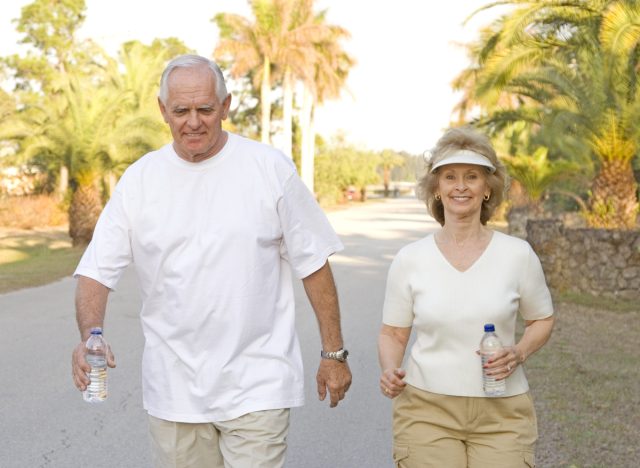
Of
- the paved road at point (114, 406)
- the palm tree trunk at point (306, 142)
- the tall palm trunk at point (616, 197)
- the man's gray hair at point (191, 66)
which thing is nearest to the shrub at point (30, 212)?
the palm tree trunk at point (306, 142)

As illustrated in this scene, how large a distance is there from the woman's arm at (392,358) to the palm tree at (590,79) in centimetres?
1285

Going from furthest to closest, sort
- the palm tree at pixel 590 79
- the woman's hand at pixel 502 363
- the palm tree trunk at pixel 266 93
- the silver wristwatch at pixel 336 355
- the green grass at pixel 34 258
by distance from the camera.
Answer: the palm tree trunk at pixel 266 93, the green grass at pixel 34 258, the palm tree at pixel 590 79, the silver wristwatch at pixel 336 355, the woman's hand at pixel 502 363

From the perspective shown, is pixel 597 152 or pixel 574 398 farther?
pixel 597 152

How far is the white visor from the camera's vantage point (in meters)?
3.70

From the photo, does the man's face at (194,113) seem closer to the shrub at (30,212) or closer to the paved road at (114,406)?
the paved road at (114,406)

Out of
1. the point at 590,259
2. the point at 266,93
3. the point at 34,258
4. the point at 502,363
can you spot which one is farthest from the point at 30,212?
the point at 502,363

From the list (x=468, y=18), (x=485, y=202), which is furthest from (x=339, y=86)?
(x=485, y=202)

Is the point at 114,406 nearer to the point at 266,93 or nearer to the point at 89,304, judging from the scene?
the point at 89,304

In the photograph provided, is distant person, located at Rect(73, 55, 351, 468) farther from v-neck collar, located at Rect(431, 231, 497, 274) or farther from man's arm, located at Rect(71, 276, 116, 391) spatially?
v-neck collar, located at Rect(431, 231, 497, 274)

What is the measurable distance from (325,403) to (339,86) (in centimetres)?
4768

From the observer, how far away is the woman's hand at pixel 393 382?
11.6 ft

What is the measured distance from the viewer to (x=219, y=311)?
3.54 m

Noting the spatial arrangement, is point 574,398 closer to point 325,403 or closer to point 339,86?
point 325,403

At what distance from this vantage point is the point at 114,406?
7383mm
